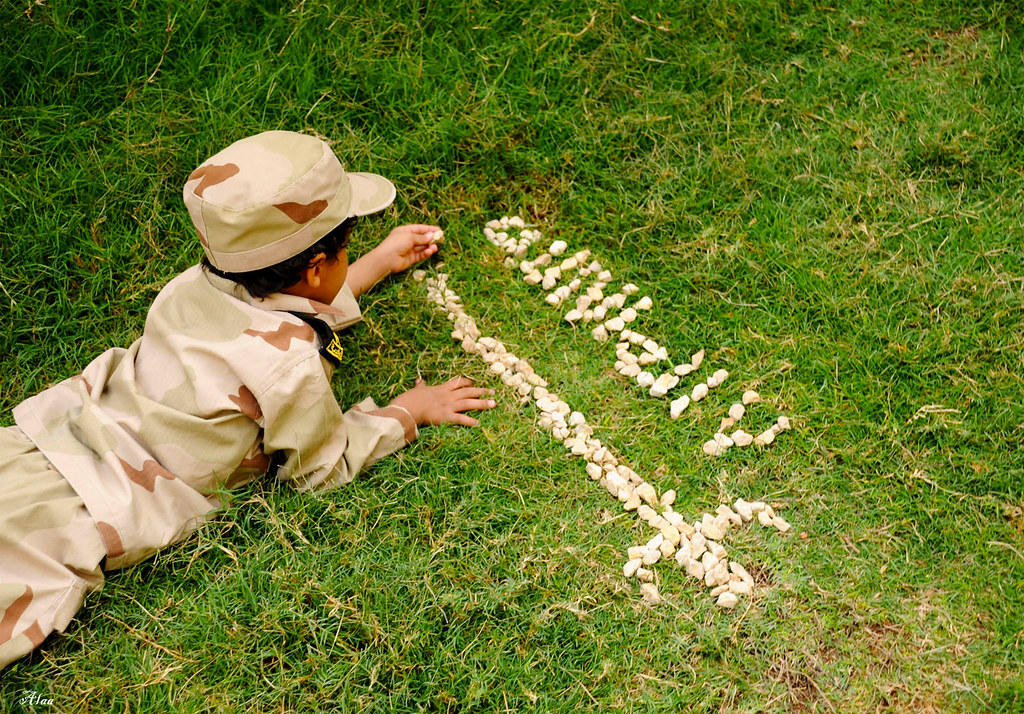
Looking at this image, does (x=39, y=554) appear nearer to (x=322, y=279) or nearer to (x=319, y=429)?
(x=319, y=429)

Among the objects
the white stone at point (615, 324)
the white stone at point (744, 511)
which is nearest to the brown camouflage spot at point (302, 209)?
the white stone at point (615, 324)

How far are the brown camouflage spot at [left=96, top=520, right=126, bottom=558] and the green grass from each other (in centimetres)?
14

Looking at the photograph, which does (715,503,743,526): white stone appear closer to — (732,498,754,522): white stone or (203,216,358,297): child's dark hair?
(732,498,754,522): white stone

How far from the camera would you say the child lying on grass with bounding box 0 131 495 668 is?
229 centimetres

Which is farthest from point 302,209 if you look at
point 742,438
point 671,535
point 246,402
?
point 742,438

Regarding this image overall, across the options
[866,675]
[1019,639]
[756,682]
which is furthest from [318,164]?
[1019,639]

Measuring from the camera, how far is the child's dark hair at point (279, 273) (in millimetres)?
2461

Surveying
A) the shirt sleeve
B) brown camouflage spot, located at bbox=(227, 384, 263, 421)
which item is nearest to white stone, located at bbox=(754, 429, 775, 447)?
the shirt sleeve

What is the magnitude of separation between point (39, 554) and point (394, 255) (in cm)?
155

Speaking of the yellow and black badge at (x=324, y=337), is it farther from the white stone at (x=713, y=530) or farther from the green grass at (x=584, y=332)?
the white stone at (x=713, y=530)

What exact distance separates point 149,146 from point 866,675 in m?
3.04

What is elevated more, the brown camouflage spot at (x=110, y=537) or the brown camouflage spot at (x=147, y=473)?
the brown camouflage spot at (x=147, y=473)

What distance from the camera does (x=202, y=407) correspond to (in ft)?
7.82

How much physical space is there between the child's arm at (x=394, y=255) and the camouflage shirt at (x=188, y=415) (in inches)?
22.7
